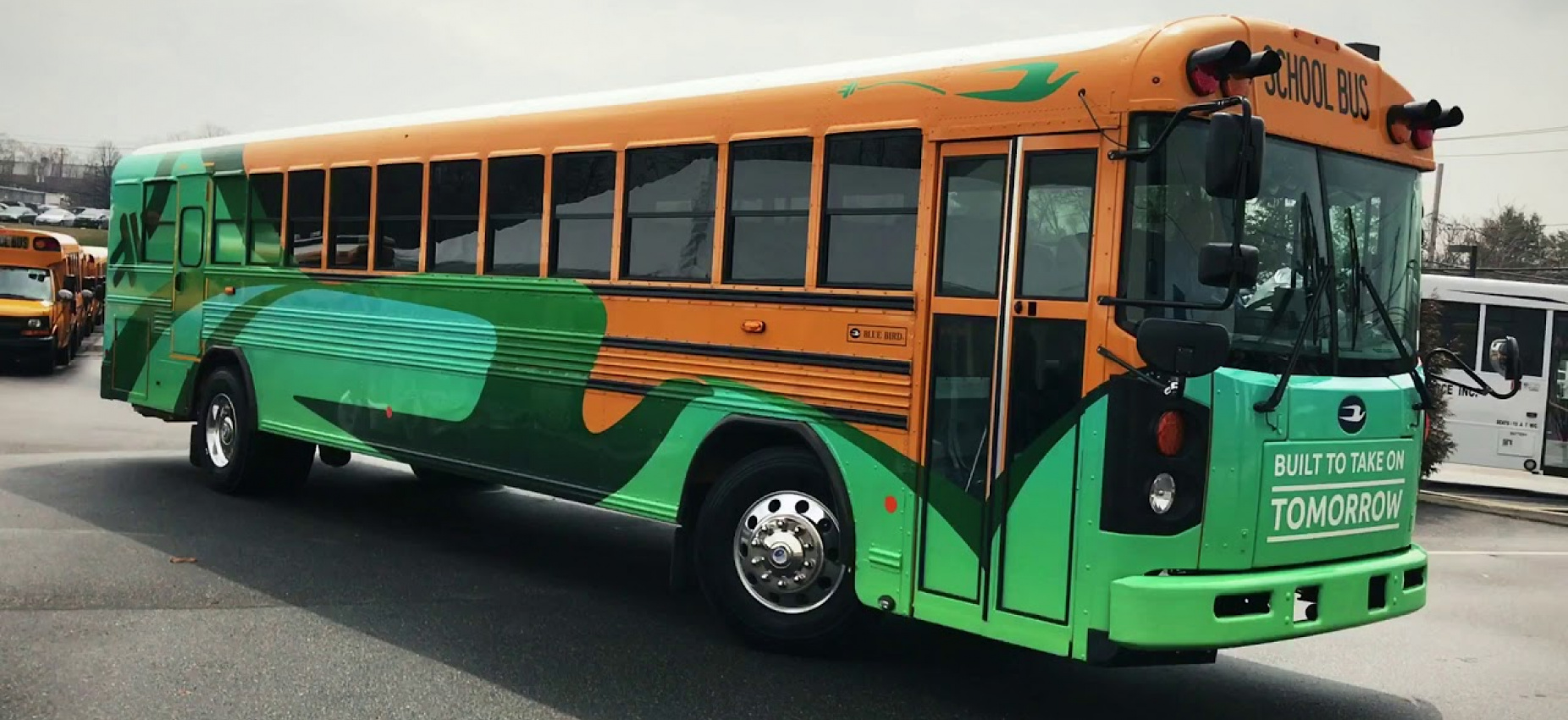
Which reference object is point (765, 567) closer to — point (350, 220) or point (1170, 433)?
point (1170, 433)

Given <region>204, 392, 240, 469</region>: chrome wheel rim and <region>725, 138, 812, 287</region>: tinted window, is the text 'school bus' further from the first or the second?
<region>204, 392, 240, 469</region>: chrome wheel rim

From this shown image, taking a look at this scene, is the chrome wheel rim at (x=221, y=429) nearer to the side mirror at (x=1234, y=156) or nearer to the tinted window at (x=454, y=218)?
the tinted window at (x=454, y=218)

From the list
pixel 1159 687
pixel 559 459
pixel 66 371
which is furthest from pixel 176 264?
pixel 66 371

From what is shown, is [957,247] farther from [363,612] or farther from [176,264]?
[176,264]

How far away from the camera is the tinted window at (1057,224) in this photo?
5.87 metres

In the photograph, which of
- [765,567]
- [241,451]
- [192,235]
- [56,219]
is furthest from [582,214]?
[56,219]

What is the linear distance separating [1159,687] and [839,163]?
106 inches

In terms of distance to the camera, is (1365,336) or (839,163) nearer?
(1365,336)

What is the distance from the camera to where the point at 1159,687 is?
692 cm

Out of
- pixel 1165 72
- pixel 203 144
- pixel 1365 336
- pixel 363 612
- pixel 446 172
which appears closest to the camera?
pixel 1165 72

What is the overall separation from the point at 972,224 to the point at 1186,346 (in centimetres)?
114

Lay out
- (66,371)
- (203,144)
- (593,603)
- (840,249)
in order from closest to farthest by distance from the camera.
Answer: (840,249) → (593,603) → (203,144) → (66,371)

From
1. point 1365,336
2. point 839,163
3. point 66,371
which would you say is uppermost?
point 839,163

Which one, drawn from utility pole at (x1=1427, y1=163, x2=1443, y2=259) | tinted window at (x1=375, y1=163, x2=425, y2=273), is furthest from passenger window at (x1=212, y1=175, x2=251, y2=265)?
utility pole at (x1=1427, y1=163, x2=1443, y2=259)
